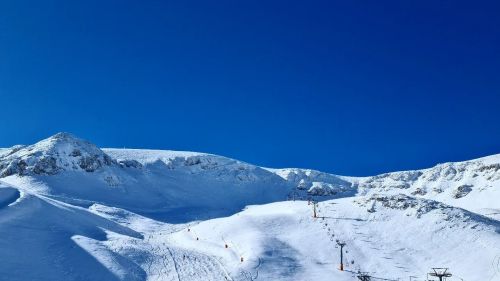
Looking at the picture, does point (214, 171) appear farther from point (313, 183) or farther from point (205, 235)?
point (205, 235)

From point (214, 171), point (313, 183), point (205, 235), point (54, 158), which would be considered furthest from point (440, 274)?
point (313, 183)

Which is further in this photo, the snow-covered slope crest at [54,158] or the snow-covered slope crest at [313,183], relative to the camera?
the snow-covered slope crest at [313,183]

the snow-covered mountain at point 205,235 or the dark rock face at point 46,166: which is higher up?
the dark rock face at point 46,166

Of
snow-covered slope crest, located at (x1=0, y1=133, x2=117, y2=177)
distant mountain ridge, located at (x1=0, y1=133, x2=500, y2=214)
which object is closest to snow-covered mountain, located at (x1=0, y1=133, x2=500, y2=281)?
snow-covered slope crest, located at (x1=0, y1=133, x2=117, y2=177)

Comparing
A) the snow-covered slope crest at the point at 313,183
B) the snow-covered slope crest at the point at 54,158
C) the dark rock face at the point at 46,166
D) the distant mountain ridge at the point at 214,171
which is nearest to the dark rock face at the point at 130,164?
the distant mountain ridge at the point at 214,171

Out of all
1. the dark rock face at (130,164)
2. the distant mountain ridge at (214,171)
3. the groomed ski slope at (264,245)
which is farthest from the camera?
the dark rock face at (130,164)

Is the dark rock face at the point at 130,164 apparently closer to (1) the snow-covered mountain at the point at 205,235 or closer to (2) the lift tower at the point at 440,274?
(1) the snow-covered mountain at the point at 205,235

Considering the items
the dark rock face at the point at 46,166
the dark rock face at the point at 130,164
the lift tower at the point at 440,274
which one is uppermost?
the dark rock face at the point at 130,164

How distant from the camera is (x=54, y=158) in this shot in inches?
4926

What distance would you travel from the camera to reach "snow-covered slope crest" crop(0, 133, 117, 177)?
12069 centimetres

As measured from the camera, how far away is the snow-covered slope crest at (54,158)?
121m

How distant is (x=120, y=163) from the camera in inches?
5758

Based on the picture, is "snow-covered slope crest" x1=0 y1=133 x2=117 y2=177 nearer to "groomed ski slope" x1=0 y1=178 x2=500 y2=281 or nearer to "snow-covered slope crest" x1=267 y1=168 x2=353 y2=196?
"groomed ski slope" x1=0 y1=178 x2=500 y2=281

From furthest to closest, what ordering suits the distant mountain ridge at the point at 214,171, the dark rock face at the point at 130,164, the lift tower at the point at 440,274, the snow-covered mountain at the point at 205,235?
the dark rock face at the point at 130,164 < the distant mountain ridge at the point at 214,171 < the snow-covered mountain at the point at 205,235 < the lift tower at the point at 440,274
